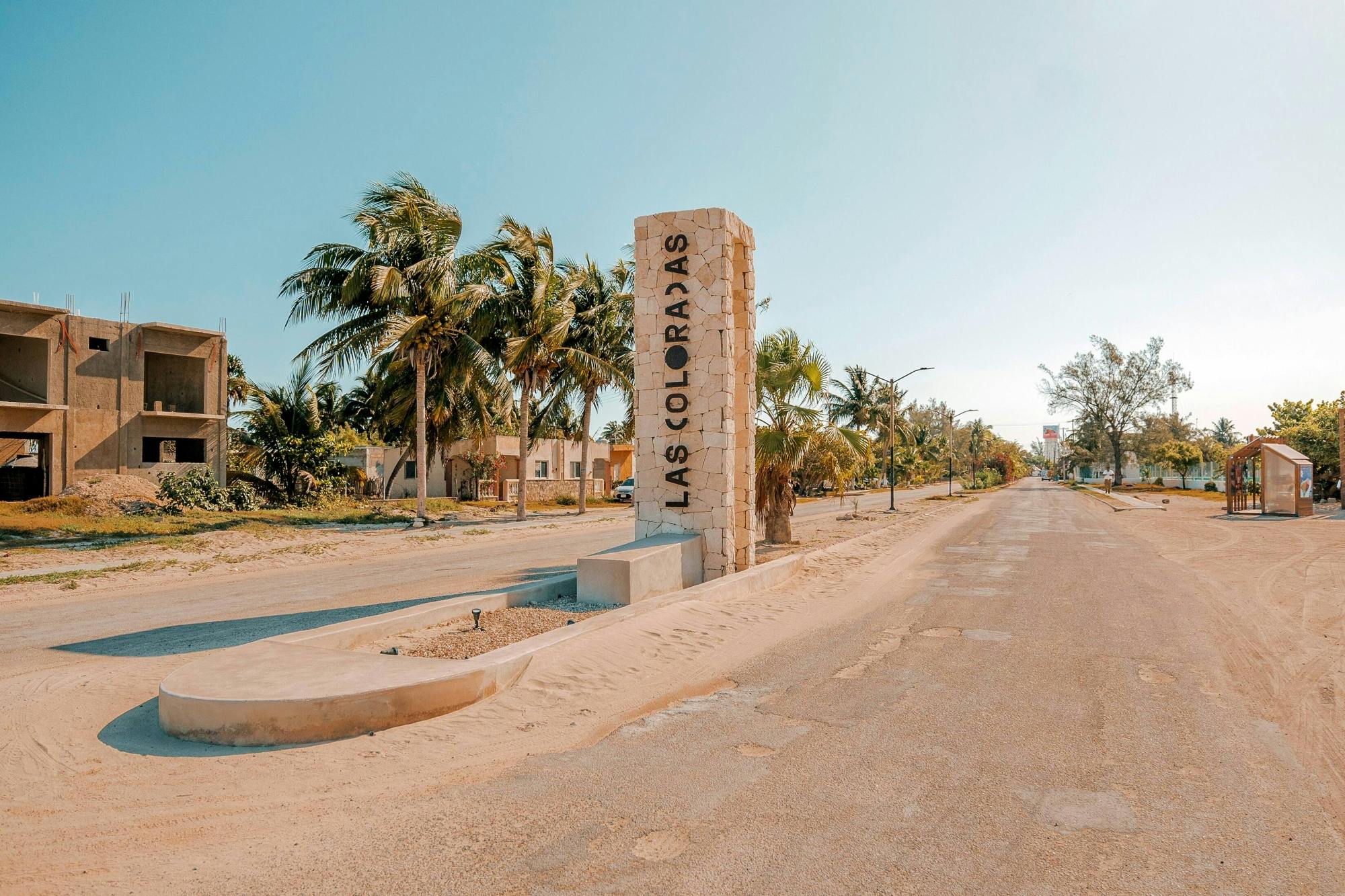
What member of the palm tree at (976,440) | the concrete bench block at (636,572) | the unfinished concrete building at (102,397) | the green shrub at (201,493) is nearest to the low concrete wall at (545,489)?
the green shrub at (201,493)

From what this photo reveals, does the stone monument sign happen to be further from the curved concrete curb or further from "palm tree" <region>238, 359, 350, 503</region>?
"palm tree" <region>238, 359, 350, 503</region>

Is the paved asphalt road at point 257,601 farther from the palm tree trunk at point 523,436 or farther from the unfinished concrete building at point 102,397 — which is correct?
the unfinished concrete building at point 102,397

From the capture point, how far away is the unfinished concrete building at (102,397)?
24.5 m

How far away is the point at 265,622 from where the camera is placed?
29.7ft

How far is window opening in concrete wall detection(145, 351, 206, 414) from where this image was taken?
2917 centimetres

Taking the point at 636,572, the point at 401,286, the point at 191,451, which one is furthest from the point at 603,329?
the point at 636,572

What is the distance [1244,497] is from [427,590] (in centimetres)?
3497

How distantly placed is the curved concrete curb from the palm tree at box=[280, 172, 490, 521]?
56.7ft

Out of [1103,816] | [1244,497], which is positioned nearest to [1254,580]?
[1103,816]

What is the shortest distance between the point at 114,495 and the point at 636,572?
71.5 feet

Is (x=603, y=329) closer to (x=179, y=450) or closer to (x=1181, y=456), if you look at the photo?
(x=179, y=450)

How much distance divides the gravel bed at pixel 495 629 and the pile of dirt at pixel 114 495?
1960cm

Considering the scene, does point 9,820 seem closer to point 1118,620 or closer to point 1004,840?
point 1004,840

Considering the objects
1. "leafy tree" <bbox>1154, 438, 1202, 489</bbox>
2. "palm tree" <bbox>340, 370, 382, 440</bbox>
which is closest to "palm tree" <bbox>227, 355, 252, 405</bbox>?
"palm tree" <bbox>340, 370, 382, 440</bbox>
